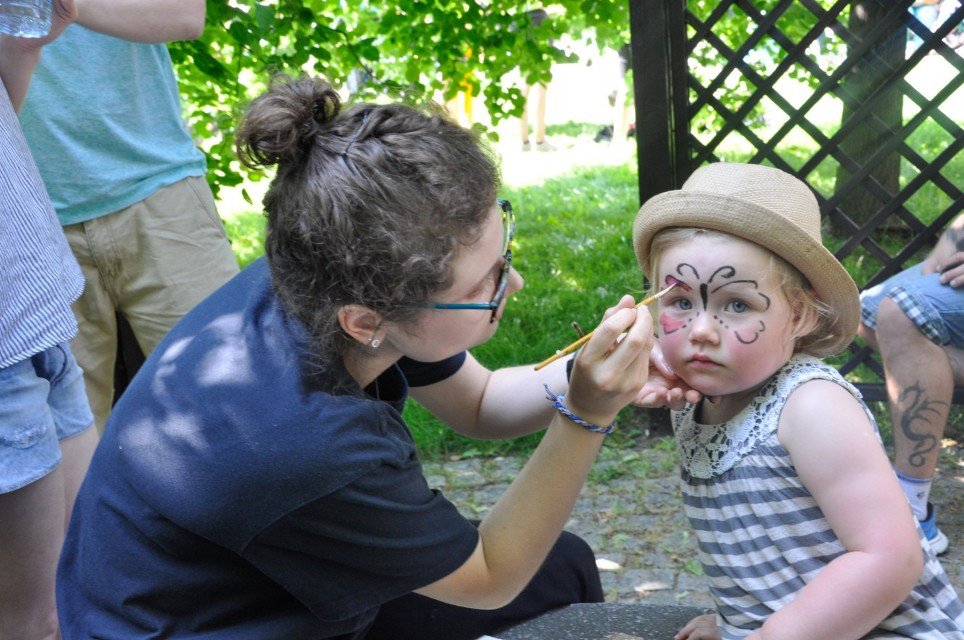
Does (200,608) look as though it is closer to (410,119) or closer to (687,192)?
(410,119)

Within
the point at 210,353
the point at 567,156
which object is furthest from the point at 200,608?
the point at 567,156

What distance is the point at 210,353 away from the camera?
1.63 metres

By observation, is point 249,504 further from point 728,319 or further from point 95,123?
point 95,123

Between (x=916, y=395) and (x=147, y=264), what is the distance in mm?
2316

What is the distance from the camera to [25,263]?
1.91m

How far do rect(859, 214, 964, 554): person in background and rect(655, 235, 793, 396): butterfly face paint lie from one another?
1600 millimetres

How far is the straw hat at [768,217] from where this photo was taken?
5.51 ft

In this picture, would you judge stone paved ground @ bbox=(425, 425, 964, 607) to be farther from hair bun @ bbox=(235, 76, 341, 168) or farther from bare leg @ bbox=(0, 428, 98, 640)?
hair bun @ bbox=(235, 76, 341, 168)

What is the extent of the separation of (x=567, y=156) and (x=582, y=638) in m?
8.30

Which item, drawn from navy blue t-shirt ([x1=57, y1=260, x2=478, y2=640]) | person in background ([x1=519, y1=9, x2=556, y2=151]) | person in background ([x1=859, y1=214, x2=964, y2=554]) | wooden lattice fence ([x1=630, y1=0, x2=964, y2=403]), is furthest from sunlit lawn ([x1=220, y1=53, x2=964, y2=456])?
navy blue t-shirt ([x1=57, y1=260, x2=478, y2=640])

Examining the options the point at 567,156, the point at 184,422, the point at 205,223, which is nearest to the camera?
the point at 184,422

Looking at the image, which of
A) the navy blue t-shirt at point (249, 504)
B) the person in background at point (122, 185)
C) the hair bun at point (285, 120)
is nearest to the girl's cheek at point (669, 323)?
the navy blue t-shirt at point (249, 504)

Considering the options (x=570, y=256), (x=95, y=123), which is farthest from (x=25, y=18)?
(x=570, y=256)

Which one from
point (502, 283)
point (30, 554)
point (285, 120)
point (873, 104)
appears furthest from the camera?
point (873, 104)
